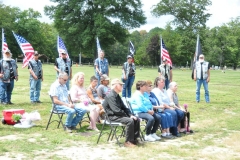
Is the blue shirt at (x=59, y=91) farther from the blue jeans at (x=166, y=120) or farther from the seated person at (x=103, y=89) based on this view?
the blue jeans at (x=166, y=120)

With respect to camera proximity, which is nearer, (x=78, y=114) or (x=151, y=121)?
(x=151, y=121)

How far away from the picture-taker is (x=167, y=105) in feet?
26.7

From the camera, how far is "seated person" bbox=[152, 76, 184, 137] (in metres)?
7.91

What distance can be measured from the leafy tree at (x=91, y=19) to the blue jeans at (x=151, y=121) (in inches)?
1618

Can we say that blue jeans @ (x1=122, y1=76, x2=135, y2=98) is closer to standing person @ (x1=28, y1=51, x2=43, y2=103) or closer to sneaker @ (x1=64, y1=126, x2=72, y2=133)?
standing person @ (x1=28, y1=51, x2=43, y2=103)

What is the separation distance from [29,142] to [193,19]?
192 ft

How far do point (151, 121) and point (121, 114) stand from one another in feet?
2.48

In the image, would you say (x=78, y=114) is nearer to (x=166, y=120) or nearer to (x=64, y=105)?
(x=64, y=105)

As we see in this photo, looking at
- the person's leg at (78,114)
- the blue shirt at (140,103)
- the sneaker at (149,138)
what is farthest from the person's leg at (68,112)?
the sneaker at (149,138)

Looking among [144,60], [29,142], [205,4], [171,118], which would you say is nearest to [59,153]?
A: [29,142]

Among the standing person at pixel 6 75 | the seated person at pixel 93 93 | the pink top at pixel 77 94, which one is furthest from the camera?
the standing person at pixel 6 75

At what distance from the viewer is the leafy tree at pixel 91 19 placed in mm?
48531

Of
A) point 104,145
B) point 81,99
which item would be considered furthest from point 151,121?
point 81,99

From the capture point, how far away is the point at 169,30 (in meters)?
75.8
